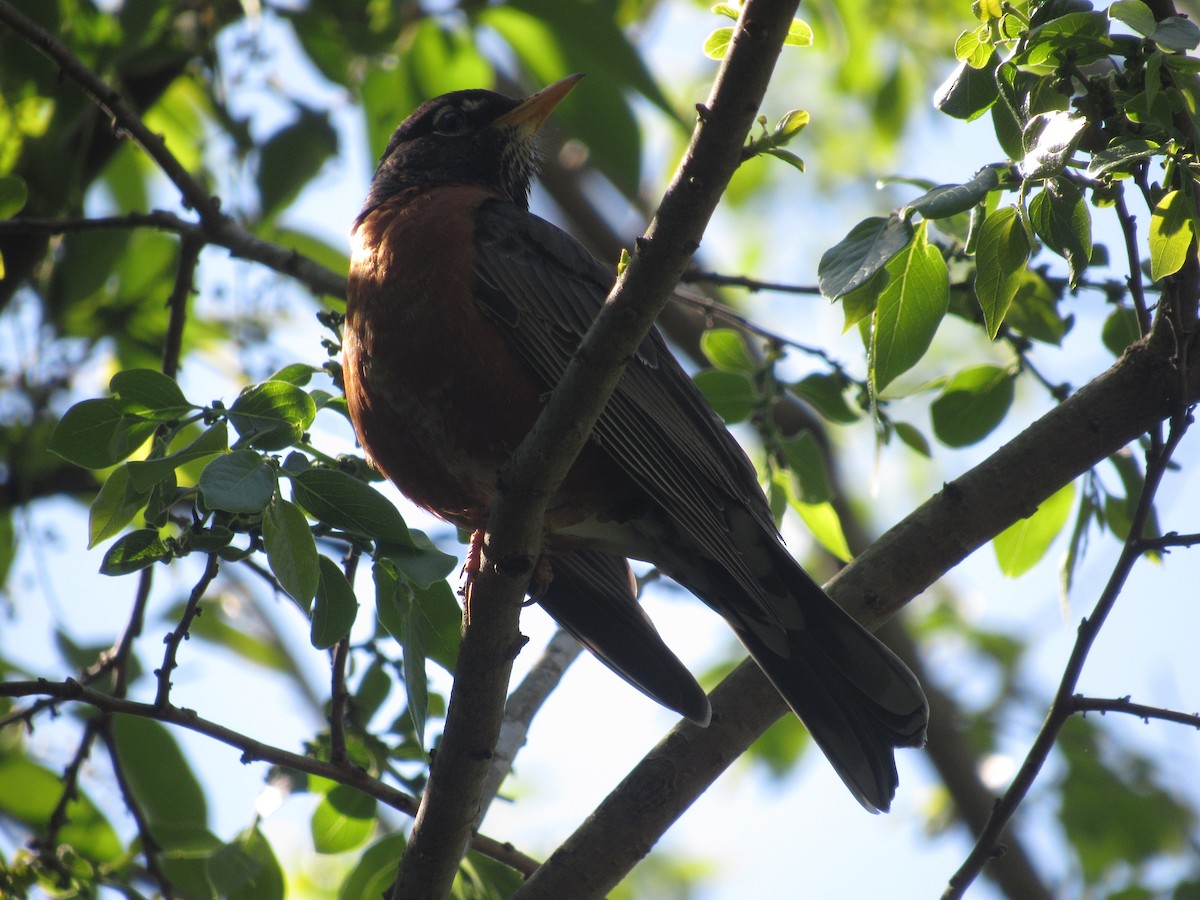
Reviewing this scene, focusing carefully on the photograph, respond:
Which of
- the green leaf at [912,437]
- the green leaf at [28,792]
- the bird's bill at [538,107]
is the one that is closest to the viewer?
the green leaf at [912,437]

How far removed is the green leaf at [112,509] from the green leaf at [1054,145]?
176 cm

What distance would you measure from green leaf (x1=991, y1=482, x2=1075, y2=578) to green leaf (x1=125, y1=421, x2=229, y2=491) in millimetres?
2069

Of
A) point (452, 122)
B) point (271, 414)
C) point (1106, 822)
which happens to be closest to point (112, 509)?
point (271, 414)

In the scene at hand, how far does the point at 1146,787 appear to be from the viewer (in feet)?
17.4

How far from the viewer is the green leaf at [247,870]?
114 inches

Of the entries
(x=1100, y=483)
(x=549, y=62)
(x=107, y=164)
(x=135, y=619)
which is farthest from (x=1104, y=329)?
(x=107, y=164)

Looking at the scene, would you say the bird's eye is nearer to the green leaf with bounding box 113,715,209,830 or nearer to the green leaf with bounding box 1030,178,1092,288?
the green leaf with bounding box 113,715,209,830

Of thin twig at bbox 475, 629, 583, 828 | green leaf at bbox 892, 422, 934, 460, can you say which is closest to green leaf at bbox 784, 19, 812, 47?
green leaf at bbox 892, 422, 934, 460

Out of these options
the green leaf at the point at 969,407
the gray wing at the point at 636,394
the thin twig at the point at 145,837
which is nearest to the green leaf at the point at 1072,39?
the green leaf at the point at 969,407

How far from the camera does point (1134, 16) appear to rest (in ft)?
6.50

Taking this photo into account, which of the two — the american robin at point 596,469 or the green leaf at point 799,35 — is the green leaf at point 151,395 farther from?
the green leaf at point 799,35

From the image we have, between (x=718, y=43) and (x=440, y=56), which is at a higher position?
(x=440, y=56)

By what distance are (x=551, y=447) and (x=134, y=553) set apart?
0.84 meters

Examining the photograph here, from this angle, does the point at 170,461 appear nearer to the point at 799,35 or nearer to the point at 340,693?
the point at 340,693
